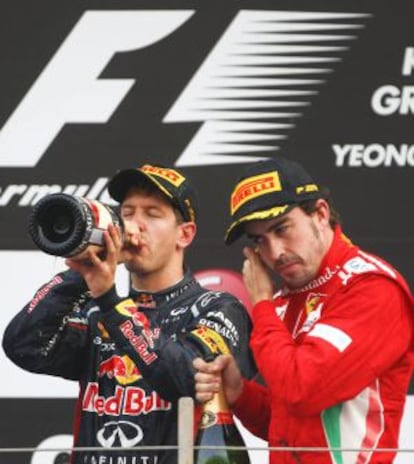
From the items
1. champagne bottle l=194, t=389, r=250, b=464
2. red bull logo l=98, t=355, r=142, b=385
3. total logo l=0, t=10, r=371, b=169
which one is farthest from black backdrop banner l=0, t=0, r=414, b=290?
champagne bottle l=194, t=389, r=250, b=464

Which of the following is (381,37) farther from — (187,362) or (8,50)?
(187,362)

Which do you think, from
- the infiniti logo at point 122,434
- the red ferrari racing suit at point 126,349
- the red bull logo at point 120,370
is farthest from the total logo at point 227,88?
the infiniti logo at point 122,434

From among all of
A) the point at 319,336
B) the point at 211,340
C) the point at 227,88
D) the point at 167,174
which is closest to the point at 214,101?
the point at 227,88

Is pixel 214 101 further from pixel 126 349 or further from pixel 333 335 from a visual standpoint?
pixel 333 335

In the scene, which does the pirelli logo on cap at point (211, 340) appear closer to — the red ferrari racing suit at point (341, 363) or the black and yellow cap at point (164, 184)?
the red ferrari racing suit at point (341, 363)

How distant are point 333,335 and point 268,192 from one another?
35 cm

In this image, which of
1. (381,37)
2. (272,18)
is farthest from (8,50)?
(381,37)

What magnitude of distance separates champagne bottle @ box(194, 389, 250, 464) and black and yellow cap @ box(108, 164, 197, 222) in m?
0.45

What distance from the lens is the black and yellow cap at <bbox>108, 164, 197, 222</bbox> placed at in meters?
3.30

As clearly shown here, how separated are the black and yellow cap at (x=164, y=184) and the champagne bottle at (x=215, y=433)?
45 cm

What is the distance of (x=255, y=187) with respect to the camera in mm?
3131

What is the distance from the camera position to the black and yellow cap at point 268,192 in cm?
309

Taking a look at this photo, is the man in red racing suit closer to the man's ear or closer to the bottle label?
the bottle label

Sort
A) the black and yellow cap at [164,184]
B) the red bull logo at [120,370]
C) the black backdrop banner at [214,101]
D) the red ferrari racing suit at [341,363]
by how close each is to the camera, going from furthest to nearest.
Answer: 1. the black backdrop banner at [214,101]
2. the black and yellow cap at [164,184]
3. the red bull logo at [120,370]
4. the red ferrari racing suit at [341,363]
